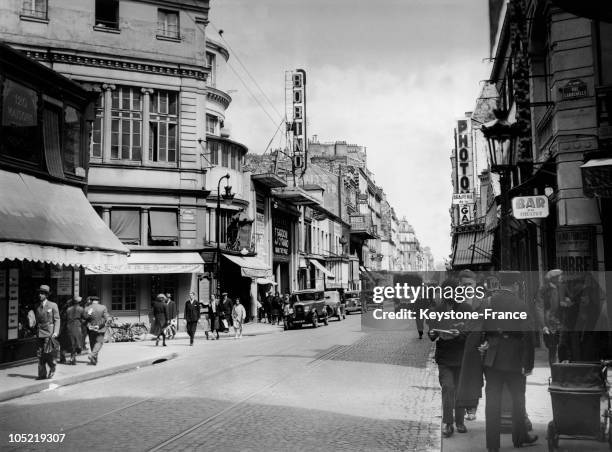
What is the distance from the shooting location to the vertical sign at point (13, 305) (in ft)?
53.9

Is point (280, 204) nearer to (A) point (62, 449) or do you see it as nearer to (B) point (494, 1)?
(B) point (494, 1)

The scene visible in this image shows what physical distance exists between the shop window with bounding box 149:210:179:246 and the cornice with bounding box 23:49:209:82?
6.85m

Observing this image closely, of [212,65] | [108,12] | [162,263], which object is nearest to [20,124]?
[162,263]

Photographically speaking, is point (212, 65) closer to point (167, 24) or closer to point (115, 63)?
point (167, 24)

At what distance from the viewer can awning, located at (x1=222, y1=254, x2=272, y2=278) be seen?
35000 mm

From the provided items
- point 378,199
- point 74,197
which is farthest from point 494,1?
point 378,199

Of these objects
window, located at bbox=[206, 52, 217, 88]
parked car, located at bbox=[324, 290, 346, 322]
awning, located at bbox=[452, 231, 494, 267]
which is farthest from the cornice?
awning, located at bbox=[452, 231, 494, 267]

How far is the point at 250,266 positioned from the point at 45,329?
72.2 feet

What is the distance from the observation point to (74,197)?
63.2ft

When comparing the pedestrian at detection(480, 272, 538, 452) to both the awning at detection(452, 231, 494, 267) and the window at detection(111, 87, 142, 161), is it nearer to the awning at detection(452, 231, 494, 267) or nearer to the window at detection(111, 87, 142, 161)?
the awning at detection(452, 231, 494, 267)

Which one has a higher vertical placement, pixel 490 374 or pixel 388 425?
pixel 490 374

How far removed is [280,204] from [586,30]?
33.4 m

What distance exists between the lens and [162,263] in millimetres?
30828

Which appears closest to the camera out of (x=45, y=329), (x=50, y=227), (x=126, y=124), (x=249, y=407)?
(x=249, y=407)
